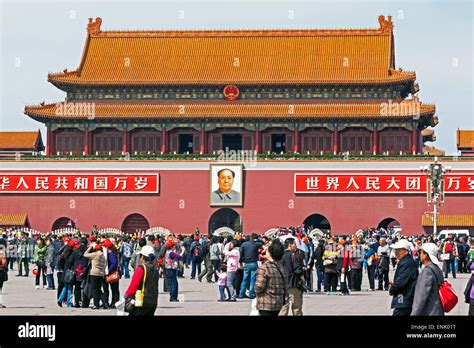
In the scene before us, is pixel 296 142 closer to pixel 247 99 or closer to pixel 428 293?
pixel 247 99

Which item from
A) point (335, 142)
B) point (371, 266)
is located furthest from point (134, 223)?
point (371, 266)

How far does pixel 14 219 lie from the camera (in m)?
57.1

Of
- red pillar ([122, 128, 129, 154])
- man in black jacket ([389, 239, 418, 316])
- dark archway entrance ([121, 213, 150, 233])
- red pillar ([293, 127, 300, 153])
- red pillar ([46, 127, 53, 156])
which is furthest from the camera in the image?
red pillar ([46, 127, 53, 156])

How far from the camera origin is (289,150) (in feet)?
198

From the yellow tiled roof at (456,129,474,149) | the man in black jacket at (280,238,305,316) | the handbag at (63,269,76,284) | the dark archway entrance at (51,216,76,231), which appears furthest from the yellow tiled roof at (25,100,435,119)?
the man in black jacket at (280,238,305,316)

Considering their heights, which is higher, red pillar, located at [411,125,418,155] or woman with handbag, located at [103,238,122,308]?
red pillar, located at [411,125,418,155]

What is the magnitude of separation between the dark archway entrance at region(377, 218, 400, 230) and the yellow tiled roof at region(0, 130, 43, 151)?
21481mm

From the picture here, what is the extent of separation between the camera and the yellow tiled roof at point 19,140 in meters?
66.9

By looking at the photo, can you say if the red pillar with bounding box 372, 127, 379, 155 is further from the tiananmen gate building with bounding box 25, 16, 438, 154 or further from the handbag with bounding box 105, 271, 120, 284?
the handbag with bounding box 105, 271, 120, 284

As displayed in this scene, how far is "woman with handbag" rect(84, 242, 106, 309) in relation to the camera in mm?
22141

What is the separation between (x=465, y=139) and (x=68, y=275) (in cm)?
4679

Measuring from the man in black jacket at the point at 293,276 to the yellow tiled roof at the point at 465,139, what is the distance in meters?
45.5

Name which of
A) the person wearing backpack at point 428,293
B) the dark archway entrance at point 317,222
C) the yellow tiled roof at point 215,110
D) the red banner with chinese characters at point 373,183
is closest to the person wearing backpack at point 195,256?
the red banner with chinese characters at point 373,183
